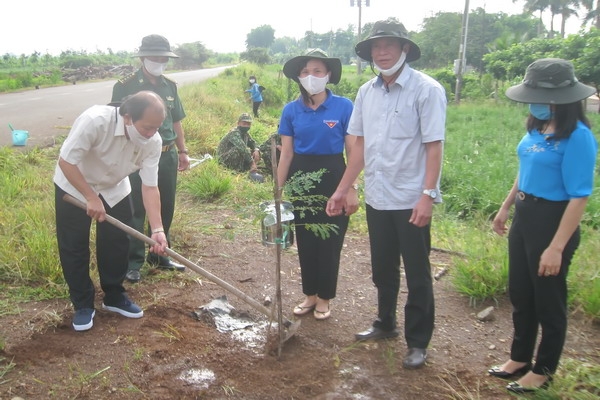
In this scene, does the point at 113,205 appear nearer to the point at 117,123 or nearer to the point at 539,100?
the point at 117,123

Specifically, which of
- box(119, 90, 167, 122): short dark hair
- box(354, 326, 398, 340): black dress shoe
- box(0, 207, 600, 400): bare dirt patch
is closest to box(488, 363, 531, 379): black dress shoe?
box(0, 207, 600, 400): bare dirt patch

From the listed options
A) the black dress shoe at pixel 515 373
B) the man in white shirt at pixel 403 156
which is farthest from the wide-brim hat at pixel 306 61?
the black dress shoe at pixel 515 373

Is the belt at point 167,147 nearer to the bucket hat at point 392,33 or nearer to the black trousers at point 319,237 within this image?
the black trousers at point 319,237

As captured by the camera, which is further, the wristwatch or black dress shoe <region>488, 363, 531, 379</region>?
black dress shoe <region>488, 363, 531, 379</region>

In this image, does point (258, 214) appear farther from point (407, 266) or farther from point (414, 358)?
point (414, 358)

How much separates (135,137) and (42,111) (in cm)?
1154

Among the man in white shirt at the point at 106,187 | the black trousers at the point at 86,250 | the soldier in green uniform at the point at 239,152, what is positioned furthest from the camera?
the soldier in green uniform at the point at 239,152

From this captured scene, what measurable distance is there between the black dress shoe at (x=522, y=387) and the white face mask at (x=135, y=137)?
88.2 inches

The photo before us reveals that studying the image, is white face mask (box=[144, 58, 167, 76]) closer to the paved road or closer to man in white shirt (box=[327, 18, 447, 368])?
man in white shirt (box=[327, 18, 447, 368])

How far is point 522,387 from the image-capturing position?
2.34m

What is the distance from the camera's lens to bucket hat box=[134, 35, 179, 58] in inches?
142

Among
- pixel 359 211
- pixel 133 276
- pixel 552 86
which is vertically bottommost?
pixel 359 211

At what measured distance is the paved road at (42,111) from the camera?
9336 mm

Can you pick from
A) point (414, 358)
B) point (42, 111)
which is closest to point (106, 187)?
point (414, 358)
